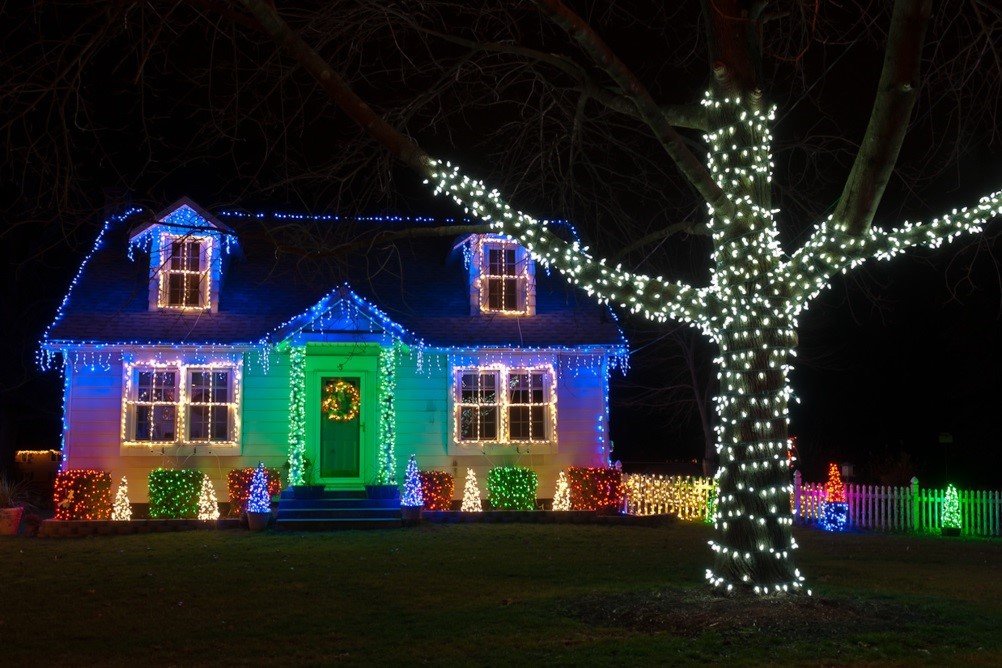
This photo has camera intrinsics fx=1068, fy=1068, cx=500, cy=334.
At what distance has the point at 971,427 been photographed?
3522 cm

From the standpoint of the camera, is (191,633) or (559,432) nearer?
(191,633)

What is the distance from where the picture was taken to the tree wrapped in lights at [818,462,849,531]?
20.9 metres

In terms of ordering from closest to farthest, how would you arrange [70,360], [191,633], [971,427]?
[191,633] < [70,360] < [971,427]

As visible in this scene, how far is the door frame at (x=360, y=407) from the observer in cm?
2209

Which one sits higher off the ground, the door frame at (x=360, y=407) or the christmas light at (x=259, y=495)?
the door frame at (x=360, y=407)

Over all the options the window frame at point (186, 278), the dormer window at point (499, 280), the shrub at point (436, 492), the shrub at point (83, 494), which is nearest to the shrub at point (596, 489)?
the shrub at point (436, 492)

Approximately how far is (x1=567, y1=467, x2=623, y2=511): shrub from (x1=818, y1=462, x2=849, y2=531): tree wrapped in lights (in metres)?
4.07

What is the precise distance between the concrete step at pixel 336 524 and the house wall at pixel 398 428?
2.08 metres

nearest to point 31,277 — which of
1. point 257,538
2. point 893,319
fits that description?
point 257,538

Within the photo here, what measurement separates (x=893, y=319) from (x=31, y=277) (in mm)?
29472

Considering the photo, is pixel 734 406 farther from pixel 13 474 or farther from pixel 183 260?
pixel 13 474

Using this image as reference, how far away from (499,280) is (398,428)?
153 inches

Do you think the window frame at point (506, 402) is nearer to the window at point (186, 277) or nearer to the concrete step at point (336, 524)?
the concrete step at point (336, 524)

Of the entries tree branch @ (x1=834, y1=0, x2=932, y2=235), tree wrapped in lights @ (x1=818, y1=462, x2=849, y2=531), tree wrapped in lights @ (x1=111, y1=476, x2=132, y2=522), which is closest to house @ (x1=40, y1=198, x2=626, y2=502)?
tree wrapped in lights @ (x1=111, y1=476, x2=132, y2=522)
